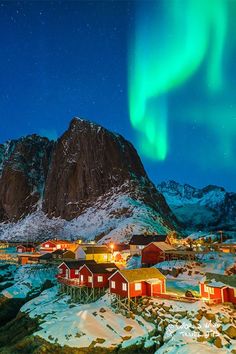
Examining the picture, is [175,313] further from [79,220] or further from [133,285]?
[79,220]

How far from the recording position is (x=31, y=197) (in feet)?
588

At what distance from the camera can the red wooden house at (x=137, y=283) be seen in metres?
41.0

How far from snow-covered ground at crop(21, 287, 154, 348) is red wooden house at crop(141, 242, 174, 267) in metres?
18.6

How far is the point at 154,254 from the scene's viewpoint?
60156 mm

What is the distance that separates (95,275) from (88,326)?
1227 centimetres

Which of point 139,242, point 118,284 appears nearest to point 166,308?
point 118,284

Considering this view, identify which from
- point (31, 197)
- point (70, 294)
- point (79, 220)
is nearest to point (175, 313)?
point (70, 294)

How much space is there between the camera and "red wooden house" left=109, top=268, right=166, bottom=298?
135 feet

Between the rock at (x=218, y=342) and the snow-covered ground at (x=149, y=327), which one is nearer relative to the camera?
the rock at (x=218, y=342)

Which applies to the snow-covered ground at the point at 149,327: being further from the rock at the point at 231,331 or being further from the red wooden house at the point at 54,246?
the red wooden house at the point at 54,246

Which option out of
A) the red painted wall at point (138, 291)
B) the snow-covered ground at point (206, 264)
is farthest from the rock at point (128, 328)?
the snow-covered ground at point (206, 264)

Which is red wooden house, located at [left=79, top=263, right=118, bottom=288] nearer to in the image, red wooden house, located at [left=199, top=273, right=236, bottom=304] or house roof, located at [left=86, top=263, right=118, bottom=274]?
house roof, located at [left=86, top=263, right=118, bottom=274]

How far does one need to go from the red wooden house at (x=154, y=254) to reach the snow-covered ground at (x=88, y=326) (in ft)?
61.0

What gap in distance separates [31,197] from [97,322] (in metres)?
148
